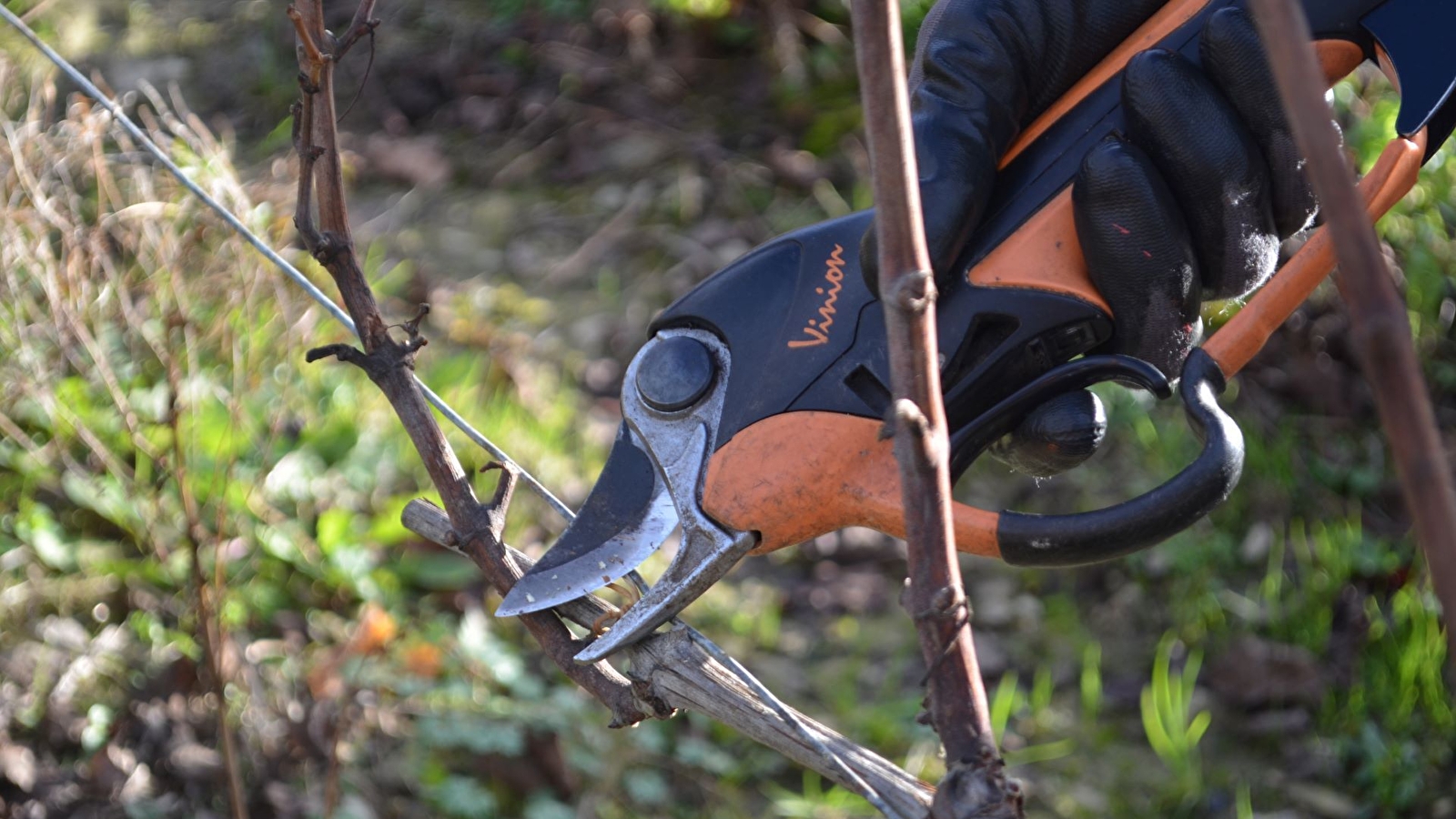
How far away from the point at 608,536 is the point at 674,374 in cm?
17

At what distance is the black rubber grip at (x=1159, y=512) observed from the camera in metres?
1.03

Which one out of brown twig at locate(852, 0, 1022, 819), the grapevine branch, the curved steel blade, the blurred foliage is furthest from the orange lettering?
the blurred foliage

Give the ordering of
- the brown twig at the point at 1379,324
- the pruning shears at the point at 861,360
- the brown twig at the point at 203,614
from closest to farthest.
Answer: the brown twig at the point at 1379,324 < the pruning shears at the point at 861,360 < the brown twig at the point at 203,614

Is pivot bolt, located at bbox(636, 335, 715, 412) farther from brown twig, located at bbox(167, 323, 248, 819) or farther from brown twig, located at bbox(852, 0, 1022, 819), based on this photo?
brown twig, located at bbox(167, 323, 248, 819)

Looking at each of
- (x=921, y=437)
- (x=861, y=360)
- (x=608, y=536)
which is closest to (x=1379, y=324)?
(x=921, y=437)

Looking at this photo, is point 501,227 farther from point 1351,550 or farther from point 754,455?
point 754,455

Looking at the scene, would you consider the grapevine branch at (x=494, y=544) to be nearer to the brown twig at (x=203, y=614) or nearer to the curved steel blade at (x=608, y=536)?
the curved steel blade at (x=608, y=536)

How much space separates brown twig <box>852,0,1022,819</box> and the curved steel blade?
452 mm

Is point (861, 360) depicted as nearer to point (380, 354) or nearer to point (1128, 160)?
point (1128, 160)

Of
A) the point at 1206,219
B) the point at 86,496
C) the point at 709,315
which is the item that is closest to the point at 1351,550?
the point at 1206,219

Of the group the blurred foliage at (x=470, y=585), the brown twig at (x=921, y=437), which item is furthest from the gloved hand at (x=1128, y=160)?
the blurred foliage at (x=470, y=585)

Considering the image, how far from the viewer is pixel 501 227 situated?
154 inches

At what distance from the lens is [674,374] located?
1.25m

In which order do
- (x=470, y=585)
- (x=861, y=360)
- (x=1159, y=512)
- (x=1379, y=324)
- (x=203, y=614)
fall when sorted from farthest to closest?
(x=470, y=585)
(x=203, y=614)
(x=861, y=360)
(x=1159, y=512)
(x=1379, y=324)
